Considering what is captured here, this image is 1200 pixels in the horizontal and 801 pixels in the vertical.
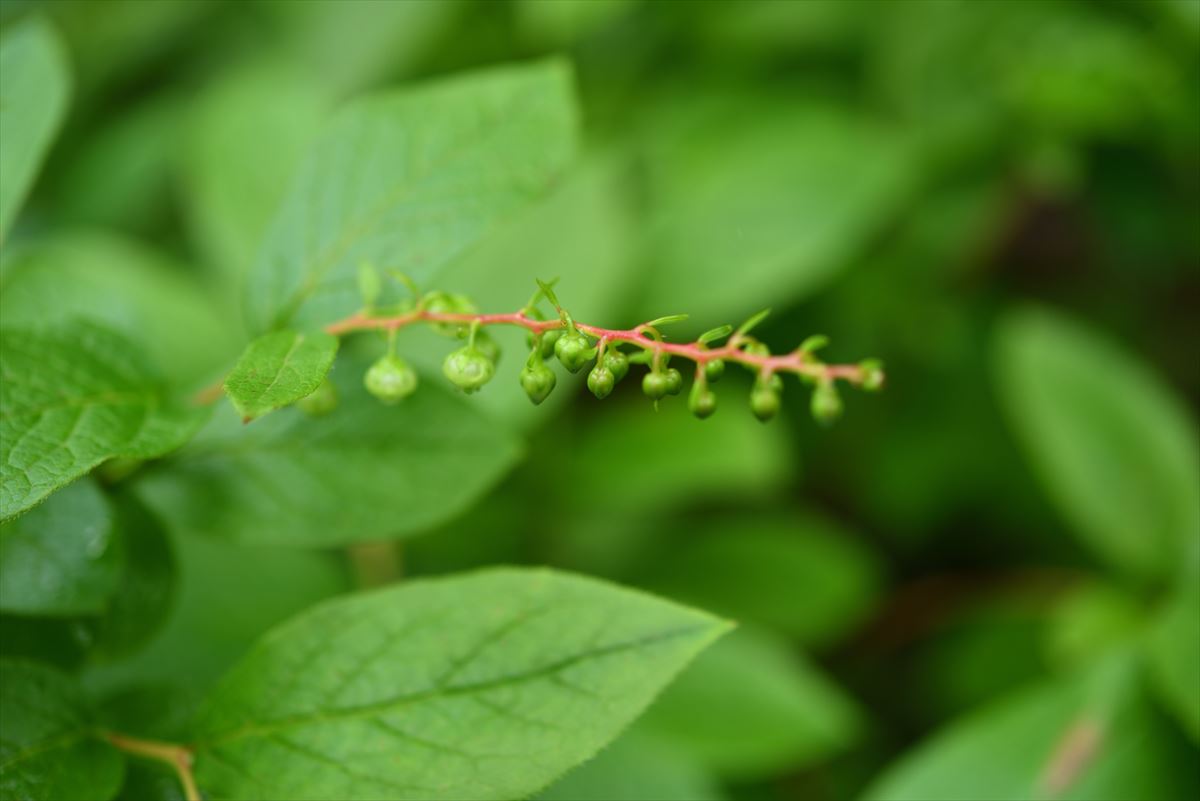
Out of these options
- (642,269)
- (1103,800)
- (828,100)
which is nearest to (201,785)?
(1103,800)

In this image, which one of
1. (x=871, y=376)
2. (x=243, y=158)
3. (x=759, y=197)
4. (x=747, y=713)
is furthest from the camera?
(x=759, y=197)

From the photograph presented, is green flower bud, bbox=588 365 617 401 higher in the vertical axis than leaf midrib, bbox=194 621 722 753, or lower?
higher

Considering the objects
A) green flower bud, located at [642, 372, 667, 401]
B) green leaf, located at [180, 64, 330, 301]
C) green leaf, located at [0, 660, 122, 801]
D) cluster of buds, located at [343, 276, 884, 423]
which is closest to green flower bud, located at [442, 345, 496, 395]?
cluster of buds, located at [343, 276, 884, 423]

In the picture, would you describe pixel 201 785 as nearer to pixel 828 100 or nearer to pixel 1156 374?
pixel 828 100

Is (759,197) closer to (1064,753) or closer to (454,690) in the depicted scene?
(1064,753)

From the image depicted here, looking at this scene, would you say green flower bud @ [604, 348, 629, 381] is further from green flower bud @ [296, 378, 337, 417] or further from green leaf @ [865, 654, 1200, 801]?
green leaf @ [865, 654, 1200, 801]

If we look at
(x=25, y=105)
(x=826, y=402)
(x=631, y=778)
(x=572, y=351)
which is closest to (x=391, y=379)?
(x=572, y=351)

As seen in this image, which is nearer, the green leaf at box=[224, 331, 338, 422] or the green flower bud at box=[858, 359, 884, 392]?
the green leaf at box=[224, 331, 338, 422]

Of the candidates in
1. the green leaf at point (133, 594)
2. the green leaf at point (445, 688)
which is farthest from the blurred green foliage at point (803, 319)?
the green leaf at point (445, 688)
